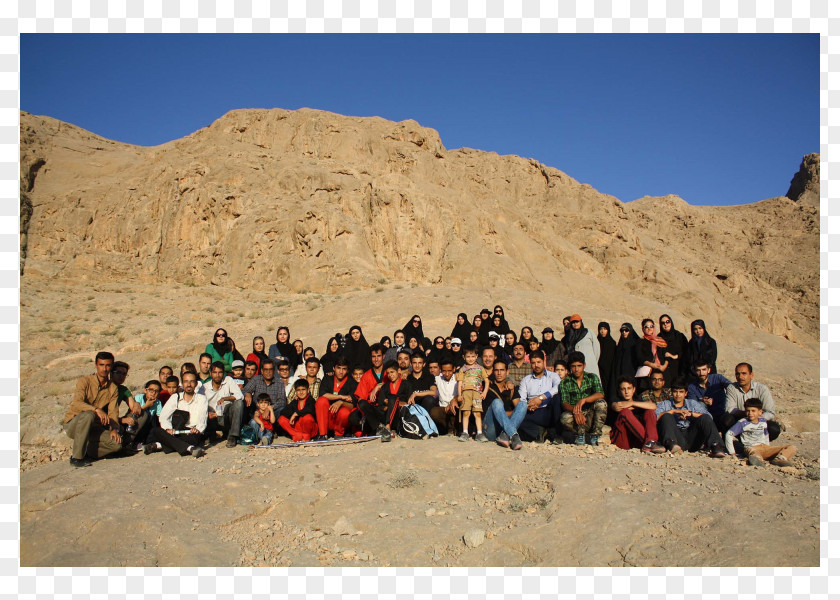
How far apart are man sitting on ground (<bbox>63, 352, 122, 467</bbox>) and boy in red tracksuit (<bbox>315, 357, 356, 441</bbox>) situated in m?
2.54

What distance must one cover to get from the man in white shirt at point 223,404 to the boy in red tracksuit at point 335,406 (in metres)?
1.09

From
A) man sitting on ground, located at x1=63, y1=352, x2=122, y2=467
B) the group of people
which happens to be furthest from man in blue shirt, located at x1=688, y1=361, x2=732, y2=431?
man sitting on ground, located at x1=63, y1=352, x2=122, y2=467

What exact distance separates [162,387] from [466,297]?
1397cm

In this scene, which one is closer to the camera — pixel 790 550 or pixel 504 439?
pixel 790 550

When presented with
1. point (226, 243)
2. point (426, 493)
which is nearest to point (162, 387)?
point (426, 493)

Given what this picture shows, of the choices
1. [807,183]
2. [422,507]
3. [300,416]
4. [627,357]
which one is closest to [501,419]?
[422,507]

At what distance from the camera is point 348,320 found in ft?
59.4

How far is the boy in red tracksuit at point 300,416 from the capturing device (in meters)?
7.88

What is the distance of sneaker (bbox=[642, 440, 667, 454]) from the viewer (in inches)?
256

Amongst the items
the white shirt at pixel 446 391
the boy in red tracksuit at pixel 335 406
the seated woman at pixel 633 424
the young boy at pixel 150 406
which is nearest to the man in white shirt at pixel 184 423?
the young boy at pixel 150 406

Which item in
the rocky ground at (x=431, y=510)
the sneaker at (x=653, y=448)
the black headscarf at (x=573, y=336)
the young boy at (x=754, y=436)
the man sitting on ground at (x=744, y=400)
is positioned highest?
the black headscarf at (x=573, y=336)

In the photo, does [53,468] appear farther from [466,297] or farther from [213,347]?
[466,297]

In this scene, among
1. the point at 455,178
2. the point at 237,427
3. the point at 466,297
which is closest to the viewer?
the point at 237,427

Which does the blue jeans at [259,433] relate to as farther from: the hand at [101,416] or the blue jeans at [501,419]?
the blue jeans at [501,419]
